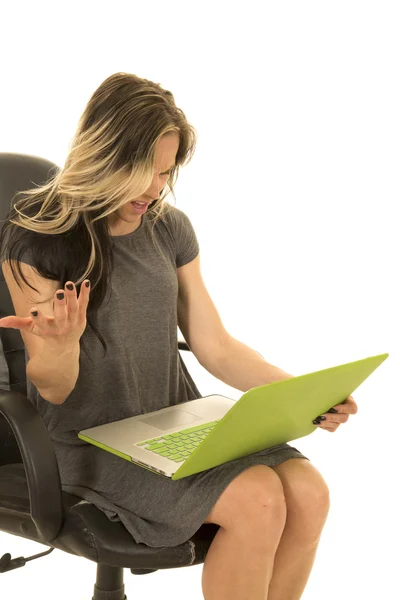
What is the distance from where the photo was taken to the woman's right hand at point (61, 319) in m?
1.49

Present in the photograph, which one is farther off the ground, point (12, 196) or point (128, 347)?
point (12, 196)

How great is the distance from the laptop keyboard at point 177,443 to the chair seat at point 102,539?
0.15 metres

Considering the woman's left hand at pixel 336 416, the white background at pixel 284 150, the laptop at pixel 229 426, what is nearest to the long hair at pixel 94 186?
the laptop at pixel 229 426

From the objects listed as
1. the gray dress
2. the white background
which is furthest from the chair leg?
the white background

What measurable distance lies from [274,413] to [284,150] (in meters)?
→ 1.88

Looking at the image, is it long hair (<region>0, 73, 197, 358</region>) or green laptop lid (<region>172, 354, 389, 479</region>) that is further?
long hair (<region>0, 73, 197, 358</region>)

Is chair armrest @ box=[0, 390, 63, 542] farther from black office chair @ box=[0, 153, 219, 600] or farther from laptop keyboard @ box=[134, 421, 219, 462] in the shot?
laptop keyboard @ box=[134, 421, 219, 462]

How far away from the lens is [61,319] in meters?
1.51

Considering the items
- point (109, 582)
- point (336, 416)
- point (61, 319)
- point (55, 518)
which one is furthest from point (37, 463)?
point (336, 416)

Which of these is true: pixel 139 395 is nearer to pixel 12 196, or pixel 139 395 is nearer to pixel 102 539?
pixel 102 539

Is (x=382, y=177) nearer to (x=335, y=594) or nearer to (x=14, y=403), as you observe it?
(x=335, y=594)

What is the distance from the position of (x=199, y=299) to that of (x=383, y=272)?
1440 mm

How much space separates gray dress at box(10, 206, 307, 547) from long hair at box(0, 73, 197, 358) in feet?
0.20

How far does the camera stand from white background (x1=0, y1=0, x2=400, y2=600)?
3.03 m
